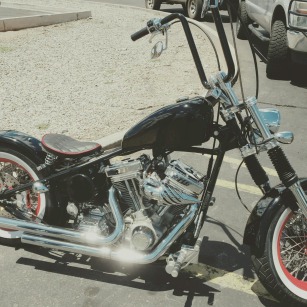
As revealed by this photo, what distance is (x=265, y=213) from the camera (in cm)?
245

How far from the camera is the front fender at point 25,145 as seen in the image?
2889 millimetres

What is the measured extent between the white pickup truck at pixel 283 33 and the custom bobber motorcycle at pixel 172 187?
3.63 m

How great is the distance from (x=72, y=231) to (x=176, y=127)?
40.7 inches

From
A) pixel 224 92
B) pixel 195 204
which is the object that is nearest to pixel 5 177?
pixel 195 204

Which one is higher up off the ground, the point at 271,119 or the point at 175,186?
the point at 271,119

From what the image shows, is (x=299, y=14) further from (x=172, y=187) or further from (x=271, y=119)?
(x=172, y=187)

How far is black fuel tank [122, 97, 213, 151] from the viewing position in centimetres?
235

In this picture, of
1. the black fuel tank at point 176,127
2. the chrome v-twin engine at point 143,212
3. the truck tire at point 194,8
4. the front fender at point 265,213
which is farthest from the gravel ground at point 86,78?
the front fender at point 265,213

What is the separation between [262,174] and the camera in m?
2.51

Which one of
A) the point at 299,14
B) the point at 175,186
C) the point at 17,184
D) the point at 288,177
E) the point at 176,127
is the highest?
the point at 299,14

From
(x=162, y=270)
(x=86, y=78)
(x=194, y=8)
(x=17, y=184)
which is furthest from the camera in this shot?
(x=194, y=8)

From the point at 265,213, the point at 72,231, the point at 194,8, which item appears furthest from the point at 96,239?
the point at 194,8

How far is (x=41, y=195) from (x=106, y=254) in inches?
27.2

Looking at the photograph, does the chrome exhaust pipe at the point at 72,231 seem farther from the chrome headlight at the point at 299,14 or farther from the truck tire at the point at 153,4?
the truck tire at the point at 153,4
